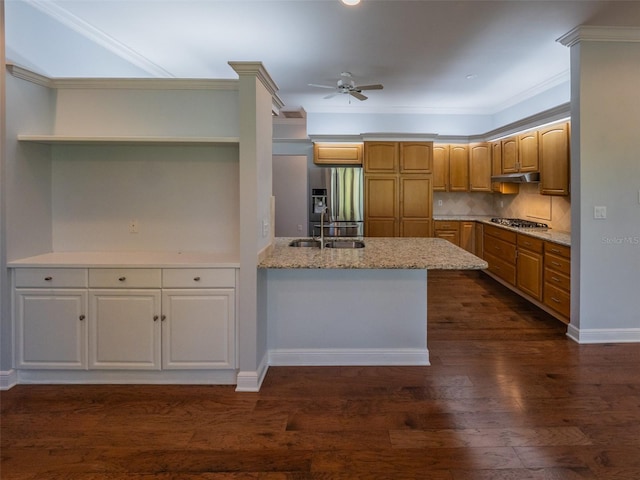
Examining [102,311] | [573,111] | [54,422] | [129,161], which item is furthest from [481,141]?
[54,422]

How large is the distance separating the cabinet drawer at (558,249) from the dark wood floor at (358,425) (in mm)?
1005

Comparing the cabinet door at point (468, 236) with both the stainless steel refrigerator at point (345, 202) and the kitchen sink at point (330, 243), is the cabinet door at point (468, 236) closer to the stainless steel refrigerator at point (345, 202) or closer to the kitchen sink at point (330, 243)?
the stainless steel refrigerator at point (345, 202)

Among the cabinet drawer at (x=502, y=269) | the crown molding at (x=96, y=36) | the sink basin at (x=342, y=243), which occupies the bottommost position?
the cabinet drawer at (x=502, y=269)

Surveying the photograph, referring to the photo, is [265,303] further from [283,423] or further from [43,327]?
[43,327]

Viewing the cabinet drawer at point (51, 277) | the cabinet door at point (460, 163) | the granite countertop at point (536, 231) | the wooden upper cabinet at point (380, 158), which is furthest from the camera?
the cabinet door at point (460, 163)

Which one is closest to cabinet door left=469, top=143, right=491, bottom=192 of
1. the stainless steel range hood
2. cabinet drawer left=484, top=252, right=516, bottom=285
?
the stainless steel range hood

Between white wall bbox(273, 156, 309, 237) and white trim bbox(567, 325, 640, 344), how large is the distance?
13.7ft

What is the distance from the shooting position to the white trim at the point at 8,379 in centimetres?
271

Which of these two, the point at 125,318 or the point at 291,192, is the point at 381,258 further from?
the point at 291,192

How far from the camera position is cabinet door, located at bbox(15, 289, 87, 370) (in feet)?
8.94

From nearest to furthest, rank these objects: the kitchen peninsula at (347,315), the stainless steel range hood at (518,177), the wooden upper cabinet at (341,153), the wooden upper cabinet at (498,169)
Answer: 1. the kitchen peninsula at (347,315)
2. the stainless steel range hood at (518,177)
3. the wooden upper cabinet at (498,169)
4. the wooden upper cabinet at (341,153)

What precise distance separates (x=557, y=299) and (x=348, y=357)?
2.43 m

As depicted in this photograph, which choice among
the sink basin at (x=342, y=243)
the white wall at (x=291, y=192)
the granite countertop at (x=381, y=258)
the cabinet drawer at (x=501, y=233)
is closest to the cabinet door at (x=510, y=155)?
the cabinet drawer at (x=501, y=233)

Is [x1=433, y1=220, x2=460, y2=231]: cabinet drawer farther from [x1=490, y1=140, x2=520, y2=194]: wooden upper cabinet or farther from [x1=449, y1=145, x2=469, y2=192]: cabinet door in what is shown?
[x1=490, y1=140, x2=520, y2=194]: wooden upper cabinet
